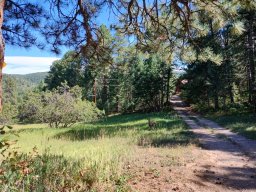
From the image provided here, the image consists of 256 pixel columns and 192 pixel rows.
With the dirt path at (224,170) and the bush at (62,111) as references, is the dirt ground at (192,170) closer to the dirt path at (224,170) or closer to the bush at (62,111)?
the dirt path at (224,170)

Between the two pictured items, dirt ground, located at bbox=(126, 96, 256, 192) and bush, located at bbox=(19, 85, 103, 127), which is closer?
dirt ground, located at bbox=(126, 96, 256, 192)

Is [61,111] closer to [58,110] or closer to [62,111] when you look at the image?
[62,111]

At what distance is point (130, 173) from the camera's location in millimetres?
6555

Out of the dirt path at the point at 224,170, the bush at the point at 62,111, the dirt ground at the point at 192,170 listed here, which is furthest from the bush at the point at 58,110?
the dirt ground at the point at 192,170

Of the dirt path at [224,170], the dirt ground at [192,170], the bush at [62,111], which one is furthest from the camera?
the bush at [62,111]

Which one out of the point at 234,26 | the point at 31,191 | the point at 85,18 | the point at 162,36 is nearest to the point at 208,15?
the point at 234,26

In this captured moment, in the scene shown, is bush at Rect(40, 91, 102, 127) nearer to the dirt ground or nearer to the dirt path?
the dirt path

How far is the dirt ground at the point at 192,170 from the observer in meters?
5.93

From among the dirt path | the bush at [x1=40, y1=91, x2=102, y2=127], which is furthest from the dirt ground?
the bush at [x1=40, y1=91, x2=102, y2=127]

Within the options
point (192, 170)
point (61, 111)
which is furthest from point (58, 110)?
point (192, 170)

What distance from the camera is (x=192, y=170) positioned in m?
7.11

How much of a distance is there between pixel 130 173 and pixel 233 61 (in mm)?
32270

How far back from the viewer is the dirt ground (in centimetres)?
593

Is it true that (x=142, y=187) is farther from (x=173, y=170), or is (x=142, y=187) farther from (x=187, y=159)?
(x=187, y=159)
